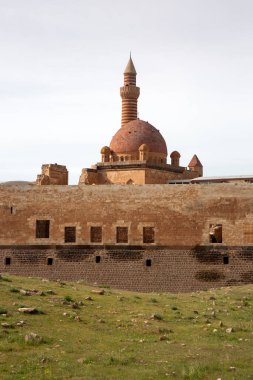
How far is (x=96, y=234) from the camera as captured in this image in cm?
2906

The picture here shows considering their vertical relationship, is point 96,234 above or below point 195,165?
below

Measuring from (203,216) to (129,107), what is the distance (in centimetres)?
2643

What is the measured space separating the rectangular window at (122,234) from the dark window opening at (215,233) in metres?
3.45

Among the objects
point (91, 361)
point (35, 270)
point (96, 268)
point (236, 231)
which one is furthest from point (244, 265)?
point (91, 361)

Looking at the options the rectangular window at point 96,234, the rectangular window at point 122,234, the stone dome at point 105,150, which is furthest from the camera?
the stone dome at point 105,150

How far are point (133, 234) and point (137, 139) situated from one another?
17745mm

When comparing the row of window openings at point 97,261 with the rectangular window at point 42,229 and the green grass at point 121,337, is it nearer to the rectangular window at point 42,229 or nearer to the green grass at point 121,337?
the rectangular window at point 42,229

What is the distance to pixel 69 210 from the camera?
29312mm

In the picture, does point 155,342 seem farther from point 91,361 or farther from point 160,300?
Result: point 160,300

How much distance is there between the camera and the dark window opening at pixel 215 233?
27938 mm

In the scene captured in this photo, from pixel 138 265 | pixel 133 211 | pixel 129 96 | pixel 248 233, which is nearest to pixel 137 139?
pixel 129 96

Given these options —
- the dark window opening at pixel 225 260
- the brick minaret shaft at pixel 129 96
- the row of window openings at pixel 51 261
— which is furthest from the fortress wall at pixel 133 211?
the brick minaret shaft at pixel 129 96

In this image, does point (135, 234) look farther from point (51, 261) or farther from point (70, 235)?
point (51, 261)

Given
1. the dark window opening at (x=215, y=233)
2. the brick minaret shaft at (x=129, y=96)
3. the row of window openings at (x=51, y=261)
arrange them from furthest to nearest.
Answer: the brick minaret shaft at (x=129, y=96)
the row of window openings at (x=51, y=261)
the dark window opening at (x=215, y=233)
